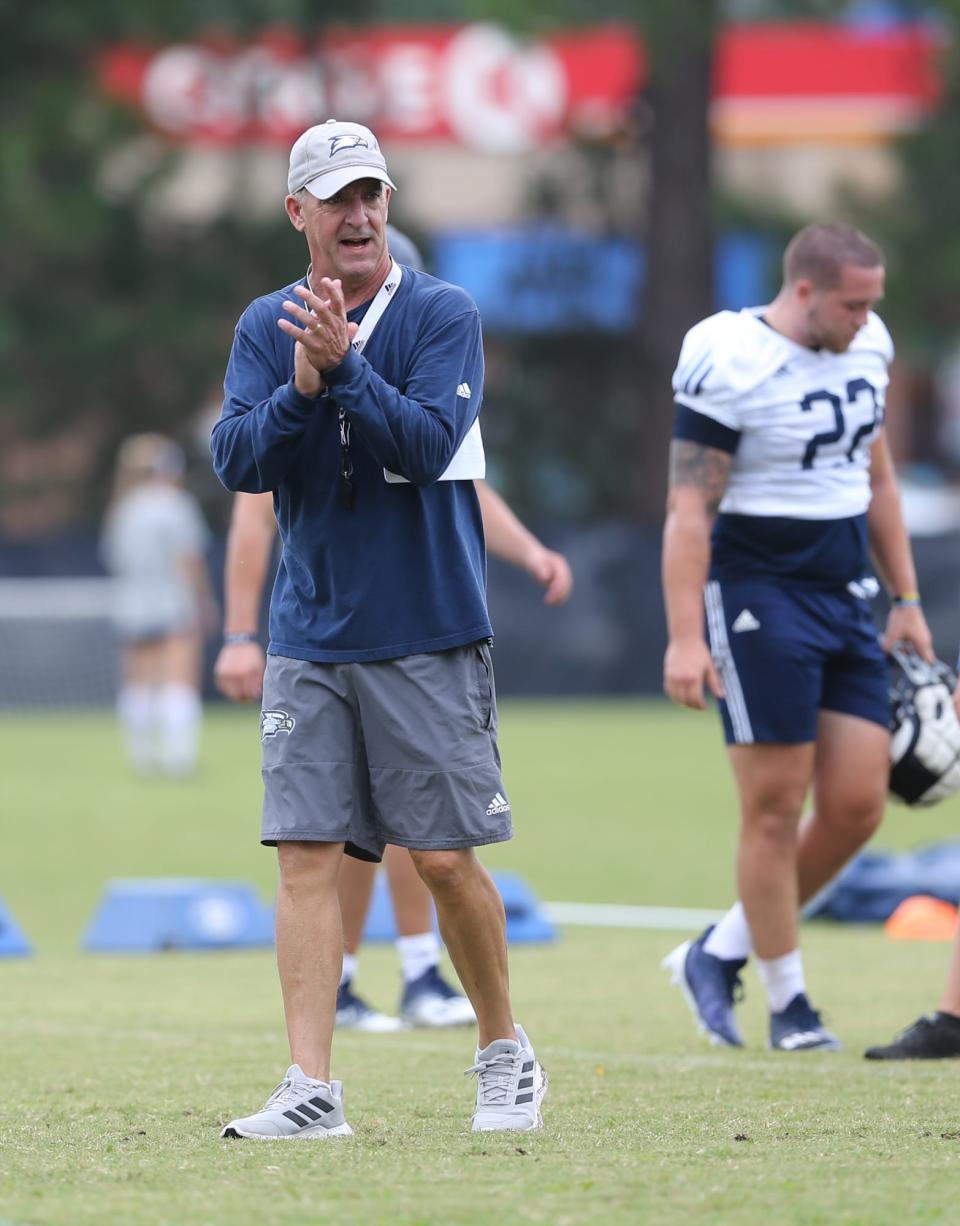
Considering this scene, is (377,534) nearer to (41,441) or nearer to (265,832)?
(265,832)

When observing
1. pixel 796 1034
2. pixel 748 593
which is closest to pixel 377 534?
pixel 748 593

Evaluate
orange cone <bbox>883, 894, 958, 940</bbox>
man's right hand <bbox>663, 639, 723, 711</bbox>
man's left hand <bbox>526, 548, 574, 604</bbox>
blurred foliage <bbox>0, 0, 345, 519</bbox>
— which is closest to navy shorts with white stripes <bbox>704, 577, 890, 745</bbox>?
man's right hand <bbox>663, 639, 723, 711</bbox>

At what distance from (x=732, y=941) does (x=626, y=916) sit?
384 centimetres

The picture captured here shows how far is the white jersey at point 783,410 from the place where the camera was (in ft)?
22.7

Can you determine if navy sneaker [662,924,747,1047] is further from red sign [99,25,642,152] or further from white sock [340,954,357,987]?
red sign [99,25,642,152]

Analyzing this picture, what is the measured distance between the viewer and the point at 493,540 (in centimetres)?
772

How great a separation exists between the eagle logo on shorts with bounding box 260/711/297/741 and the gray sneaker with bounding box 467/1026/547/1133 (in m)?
0.83

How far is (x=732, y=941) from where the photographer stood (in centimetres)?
736

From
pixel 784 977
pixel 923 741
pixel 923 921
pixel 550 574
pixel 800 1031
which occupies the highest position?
pixel 550 574

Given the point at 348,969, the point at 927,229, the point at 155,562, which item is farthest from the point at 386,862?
the point at 927,229

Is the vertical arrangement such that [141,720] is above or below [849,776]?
below

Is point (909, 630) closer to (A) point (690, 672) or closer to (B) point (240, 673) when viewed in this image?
(A) point (690, 672)

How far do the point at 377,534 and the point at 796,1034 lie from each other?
2.31m

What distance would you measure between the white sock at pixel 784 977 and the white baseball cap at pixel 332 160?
268 cm
